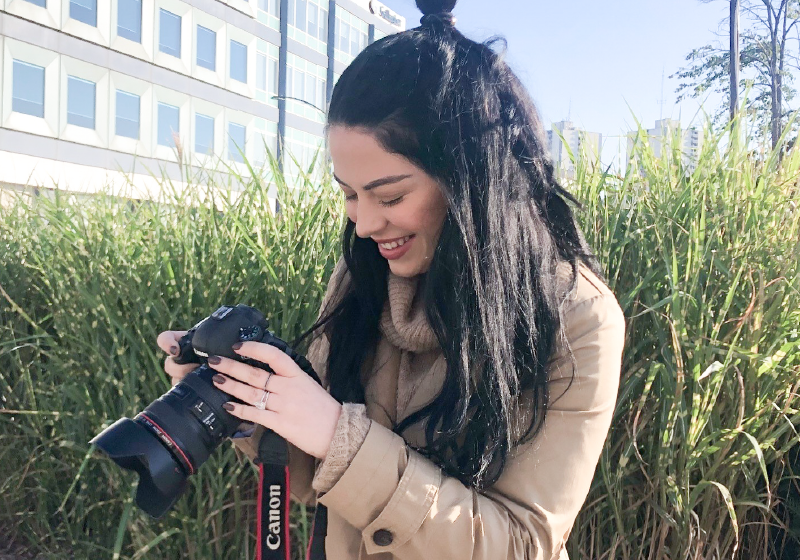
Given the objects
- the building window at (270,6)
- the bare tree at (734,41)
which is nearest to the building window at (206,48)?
the building window at (270,6)

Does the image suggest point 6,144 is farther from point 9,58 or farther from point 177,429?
point 177,429

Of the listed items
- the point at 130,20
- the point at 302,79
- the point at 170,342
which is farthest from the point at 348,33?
the point at 170,342

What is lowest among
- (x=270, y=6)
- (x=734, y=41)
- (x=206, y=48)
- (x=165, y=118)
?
(x=734, y=41)

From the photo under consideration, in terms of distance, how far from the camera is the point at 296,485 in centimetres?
138

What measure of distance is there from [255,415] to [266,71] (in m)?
24.4

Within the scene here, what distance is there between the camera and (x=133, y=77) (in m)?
17.9

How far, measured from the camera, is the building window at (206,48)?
20.4 m

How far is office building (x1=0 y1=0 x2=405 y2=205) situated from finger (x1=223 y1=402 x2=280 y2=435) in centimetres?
962

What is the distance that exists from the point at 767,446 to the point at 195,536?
59.0 inches

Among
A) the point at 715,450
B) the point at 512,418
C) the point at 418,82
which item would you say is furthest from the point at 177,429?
the point at 715,450

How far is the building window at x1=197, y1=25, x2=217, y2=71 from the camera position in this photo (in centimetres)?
2042

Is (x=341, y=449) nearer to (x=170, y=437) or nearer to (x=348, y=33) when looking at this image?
(x=170, y=437)

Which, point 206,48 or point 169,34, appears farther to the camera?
point 206,48

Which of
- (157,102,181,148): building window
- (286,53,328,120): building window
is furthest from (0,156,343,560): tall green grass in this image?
(286,53,328,120): building window
